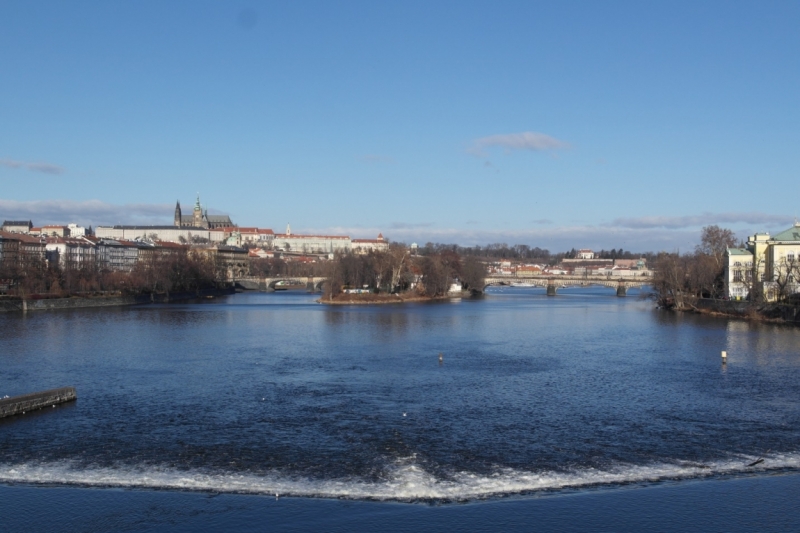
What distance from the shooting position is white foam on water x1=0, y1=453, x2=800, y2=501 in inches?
516

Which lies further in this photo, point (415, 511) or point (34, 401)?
point (34, 401)

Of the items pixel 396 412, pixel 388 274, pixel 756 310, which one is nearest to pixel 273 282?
pixel 388 274

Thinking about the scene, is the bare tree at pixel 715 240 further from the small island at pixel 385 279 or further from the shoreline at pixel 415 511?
the shoreline at pixel 415 511

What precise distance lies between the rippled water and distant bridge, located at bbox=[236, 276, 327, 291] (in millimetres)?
70407

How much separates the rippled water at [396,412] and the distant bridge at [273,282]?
231 feet

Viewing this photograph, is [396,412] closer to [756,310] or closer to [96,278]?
[756,310]

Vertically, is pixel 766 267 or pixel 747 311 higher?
pixel 766 267

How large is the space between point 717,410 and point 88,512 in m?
14.7

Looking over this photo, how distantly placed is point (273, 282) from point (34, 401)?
8991 cm

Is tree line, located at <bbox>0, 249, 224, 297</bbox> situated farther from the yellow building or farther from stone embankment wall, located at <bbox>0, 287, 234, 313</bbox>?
the yellow building

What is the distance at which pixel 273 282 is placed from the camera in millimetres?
108688

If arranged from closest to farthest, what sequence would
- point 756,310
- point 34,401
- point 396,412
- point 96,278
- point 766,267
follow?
point 396,412 → point 34,401 → point 756,310 → point 766,267 → point 96,278

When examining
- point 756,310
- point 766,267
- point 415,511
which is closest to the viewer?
point 415,511

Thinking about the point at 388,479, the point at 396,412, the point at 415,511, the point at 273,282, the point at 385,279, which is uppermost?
the point at 385,279
